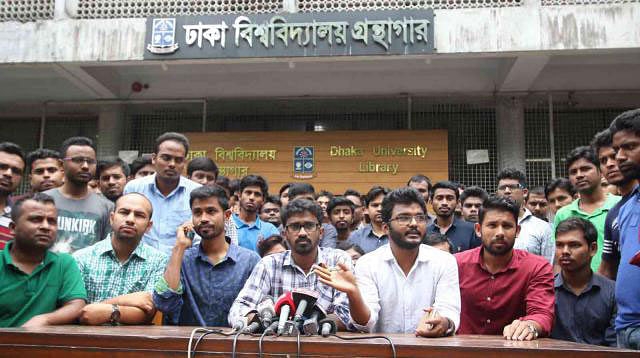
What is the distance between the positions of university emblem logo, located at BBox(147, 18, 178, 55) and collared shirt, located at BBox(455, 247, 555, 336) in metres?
6.47

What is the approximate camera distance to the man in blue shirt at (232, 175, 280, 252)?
17.3ft

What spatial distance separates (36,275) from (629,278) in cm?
335

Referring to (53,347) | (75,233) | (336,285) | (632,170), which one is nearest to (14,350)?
(53,347)

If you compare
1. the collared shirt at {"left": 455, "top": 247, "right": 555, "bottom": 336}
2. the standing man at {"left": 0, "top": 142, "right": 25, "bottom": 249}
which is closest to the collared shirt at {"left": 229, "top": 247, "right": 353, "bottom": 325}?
the collared shirt at {"left": 455, "top": 247, "right": 555, "bottom": 336}

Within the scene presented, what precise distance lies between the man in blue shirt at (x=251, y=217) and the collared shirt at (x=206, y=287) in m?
1.54

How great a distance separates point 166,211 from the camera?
173 inches

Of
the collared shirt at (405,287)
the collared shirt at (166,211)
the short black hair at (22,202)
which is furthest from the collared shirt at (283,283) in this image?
the short black hair at (22,202)

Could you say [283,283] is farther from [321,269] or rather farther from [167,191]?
[167,191]

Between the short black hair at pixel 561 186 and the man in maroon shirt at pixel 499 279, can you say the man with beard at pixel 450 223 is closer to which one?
the short black hair at pixel 561 186

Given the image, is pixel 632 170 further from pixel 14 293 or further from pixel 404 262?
pixel 14 293

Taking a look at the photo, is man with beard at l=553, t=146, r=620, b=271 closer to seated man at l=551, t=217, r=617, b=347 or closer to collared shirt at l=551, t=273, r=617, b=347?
seated man at l=551, t=217, r=617, b=347

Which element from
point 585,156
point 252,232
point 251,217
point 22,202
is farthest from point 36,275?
point 585,156

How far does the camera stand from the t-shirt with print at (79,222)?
408 centimetres

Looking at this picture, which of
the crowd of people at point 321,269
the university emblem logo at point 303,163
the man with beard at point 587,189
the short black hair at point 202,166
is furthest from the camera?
the university emblem logo at point 303,163
